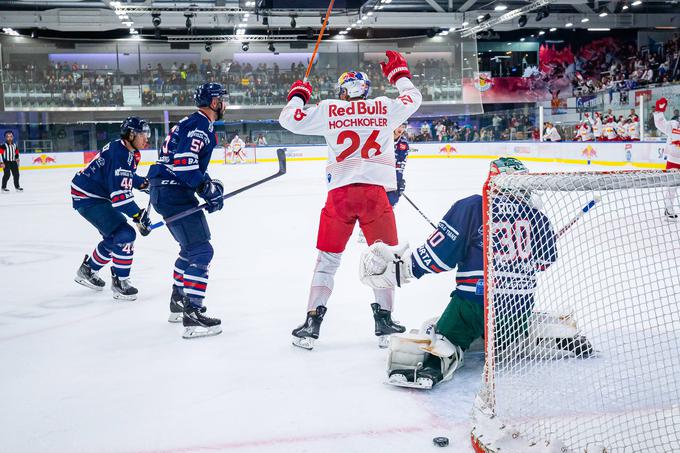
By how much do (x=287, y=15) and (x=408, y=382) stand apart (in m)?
19.4

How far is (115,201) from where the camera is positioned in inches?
159

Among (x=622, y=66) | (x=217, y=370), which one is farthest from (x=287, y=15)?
(x=217, y=370)

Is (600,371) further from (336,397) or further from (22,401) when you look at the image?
(22,401)

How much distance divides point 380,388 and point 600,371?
87 centimetres

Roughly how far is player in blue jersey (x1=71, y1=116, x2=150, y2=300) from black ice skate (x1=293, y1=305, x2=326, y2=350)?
1.41 m

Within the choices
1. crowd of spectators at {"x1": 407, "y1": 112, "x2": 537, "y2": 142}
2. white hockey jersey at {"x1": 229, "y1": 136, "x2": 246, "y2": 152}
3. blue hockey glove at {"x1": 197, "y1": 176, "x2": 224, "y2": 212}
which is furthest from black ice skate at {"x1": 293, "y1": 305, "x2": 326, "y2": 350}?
white hockey jersey at {"x1": 229, "y1": 136, "x2": 246, "y2": 152}

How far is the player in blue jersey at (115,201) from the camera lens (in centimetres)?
405

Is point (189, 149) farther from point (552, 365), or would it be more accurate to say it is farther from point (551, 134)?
point (551, 134)

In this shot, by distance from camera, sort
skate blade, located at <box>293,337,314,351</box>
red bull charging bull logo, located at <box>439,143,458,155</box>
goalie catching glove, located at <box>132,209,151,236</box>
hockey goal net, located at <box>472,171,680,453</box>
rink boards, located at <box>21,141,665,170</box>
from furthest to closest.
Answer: red bull charging bull logo, located at <box>439,143,458,155</box>, rink boards, located at <box>21,141,665,170</box>, goalie catching glove, located at <box>132,209,151,236</box>, skate blade, located at <box>293,337,314,351</box>, hockey goal net, located at <box>472,171,680,453</box>

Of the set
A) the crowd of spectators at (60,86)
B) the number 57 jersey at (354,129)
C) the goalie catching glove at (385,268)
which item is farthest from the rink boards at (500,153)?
the goalie catching glove at (385,268)

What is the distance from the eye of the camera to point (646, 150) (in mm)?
13023

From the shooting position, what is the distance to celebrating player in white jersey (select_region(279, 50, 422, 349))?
312cm

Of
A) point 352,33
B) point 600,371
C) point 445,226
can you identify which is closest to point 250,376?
point 445,226

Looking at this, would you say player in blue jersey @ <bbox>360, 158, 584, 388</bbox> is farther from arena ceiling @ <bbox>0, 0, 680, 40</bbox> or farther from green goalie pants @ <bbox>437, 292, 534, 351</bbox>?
arena ceiling @ <bbox>0, 0, 680, 40</bbox>
